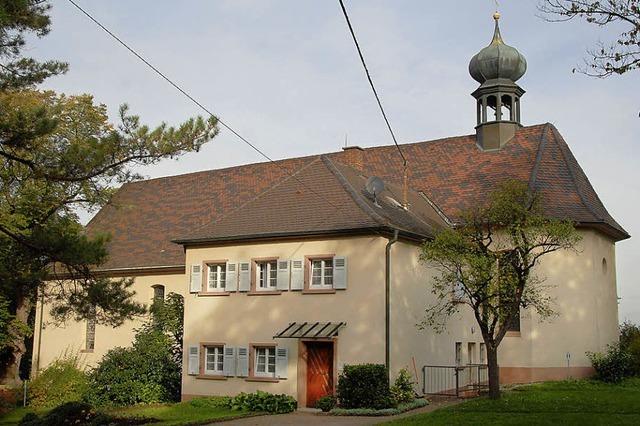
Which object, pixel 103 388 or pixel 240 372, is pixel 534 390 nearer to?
pixel 240 372

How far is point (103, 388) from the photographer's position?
24516 mm

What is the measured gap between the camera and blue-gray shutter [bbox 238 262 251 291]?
23.0 metres

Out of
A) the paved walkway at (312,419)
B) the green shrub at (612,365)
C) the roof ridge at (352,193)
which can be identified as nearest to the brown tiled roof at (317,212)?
the roof ridge at (352,193)

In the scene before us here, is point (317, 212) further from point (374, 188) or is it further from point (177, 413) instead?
point (177, 413)

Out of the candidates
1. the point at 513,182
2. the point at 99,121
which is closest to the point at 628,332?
the point at 513,182

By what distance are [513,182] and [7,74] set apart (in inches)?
512

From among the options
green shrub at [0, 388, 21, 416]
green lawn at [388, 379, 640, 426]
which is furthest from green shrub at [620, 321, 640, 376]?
green shrub at [0, 388, 21, 416]

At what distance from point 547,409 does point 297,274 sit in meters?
7.96

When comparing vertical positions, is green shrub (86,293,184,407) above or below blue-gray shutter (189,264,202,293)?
below

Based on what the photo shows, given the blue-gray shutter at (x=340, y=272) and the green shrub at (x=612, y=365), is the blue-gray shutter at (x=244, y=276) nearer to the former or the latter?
the blue-gray shutter at (x=340, y=272)

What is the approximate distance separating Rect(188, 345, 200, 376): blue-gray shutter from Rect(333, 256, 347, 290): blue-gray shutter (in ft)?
17.1

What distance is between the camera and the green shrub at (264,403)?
2076 centimetres

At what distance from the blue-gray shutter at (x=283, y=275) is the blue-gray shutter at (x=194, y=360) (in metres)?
3.52

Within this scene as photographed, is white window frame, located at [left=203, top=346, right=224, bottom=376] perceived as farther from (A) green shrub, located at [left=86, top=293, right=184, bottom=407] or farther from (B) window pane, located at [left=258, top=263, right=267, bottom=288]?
(B) window pane, located at [left=258, top=263, right=267, bottom=288]
